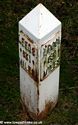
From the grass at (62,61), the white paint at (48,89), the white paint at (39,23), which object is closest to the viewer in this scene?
the white paint at (39,23)

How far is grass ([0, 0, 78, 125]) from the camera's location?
6.38m

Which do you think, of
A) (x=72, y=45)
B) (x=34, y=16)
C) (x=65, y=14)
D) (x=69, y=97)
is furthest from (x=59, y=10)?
(x=34, y=16)

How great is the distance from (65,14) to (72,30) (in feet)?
1.24

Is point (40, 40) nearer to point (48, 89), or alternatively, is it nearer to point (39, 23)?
point (39, 23)

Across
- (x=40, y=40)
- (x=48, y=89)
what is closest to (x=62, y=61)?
(x=48, y=89)

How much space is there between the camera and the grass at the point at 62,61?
638cm

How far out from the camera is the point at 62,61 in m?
6.99

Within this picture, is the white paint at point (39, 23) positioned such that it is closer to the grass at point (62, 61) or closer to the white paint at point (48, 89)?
the white paint at point (48, 89)

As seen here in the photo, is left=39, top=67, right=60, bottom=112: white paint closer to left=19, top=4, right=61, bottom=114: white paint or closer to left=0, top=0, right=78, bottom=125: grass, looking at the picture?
left=19, top=4, right=61, bottom=114: white paint

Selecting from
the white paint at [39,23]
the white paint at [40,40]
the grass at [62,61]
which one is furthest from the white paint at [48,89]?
the white paint at [39,23]

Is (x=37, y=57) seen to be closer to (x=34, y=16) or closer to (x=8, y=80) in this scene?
(x=34, y=16)

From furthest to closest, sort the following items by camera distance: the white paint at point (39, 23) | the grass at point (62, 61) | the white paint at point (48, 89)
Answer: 1. the grass at point (62, 61)
2. the white paint at point (48, 89)
3. the white paint at point (39, 23)

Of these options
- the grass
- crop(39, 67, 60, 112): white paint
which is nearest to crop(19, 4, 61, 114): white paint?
crop(39, 67, 60, 112): white paint

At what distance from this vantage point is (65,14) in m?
7.71
